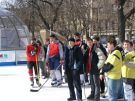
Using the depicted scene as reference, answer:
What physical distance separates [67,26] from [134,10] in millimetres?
22065

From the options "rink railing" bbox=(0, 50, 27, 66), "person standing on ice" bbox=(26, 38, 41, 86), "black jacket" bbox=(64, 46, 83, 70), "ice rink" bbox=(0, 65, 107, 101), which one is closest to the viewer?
"black jacket" bbox=(64, 46, 83, 70)

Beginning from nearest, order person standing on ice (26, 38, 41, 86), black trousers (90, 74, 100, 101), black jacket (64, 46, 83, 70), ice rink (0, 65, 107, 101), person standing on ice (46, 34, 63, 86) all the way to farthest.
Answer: black jacket (64, 46, 83, 70), black trousers (90, 74, 100, 101), ice rink (0, 65, 107, 101), person standing on ice (46, 34, 63, 86), person standing on ice (26, 38, 41, 86)

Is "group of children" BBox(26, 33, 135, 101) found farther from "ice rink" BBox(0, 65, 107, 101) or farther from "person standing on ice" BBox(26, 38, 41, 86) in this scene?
"ice rink" BBox(0, 65, 107, 101)

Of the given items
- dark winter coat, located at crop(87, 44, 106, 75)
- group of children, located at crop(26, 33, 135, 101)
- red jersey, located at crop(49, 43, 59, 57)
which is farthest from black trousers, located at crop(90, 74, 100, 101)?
red jersey, located at crop(49, 43, 59, 57)

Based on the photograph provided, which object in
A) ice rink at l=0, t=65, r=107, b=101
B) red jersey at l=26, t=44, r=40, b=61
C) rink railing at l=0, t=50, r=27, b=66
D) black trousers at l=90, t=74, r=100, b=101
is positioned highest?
red jersey at l=26, t=44, r=40, b=61

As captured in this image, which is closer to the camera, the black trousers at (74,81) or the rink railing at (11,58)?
the black trousers at (74,81)

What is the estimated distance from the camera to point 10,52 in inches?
1133

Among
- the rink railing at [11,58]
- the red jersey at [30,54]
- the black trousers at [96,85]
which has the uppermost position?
the red jersey at [30,54]

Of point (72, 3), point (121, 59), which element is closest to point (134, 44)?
point (121, 59)

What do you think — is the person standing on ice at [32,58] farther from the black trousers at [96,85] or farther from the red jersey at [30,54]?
the black trousers at [96,85]

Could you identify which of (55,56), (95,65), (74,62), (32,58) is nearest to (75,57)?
(74,62)

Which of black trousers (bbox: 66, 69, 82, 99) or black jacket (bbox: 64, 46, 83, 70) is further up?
black jacket (bbox: 64, 46, 83, 70)

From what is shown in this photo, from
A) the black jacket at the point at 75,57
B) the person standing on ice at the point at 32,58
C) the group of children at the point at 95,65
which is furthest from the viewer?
the person standing on ice at the point at 32,58

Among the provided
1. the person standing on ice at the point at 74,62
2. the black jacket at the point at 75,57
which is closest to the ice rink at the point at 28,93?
the person standing on ice at the point at 74,62
